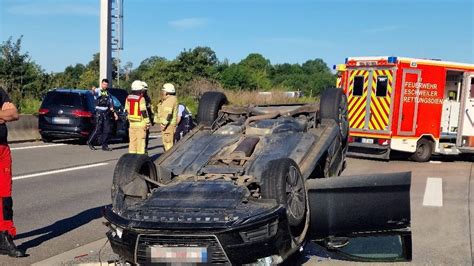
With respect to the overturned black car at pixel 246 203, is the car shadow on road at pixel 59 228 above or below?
below

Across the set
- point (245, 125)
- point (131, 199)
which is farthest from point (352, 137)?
point (131, 199)

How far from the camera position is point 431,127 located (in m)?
15.0

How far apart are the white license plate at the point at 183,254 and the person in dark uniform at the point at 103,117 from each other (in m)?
11.8

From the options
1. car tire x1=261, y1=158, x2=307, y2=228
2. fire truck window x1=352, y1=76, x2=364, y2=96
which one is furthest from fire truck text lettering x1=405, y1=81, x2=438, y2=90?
car tire x1=261, y1=158, x2=307, y2=228

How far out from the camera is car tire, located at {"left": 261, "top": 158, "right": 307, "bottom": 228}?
4695mm

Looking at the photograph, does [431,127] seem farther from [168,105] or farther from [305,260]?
[305,260]

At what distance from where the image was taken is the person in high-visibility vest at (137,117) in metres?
9.90

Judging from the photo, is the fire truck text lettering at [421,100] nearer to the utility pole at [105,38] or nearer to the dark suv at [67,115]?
the dark suv at [67,115]

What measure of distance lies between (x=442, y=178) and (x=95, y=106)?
32.6 ft

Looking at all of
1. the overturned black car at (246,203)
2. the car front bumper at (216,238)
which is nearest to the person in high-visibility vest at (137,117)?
the overturned black car at (246,203)

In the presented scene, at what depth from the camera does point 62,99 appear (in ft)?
56.2

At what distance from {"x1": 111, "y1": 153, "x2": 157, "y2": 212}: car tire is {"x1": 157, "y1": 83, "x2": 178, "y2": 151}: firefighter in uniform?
16.5 ft

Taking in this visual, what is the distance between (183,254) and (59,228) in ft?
11.0

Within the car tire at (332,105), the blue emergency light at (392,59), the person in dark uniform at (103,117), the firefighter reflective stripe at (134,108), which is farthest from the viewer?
the person in dark uniform at (103,117)
